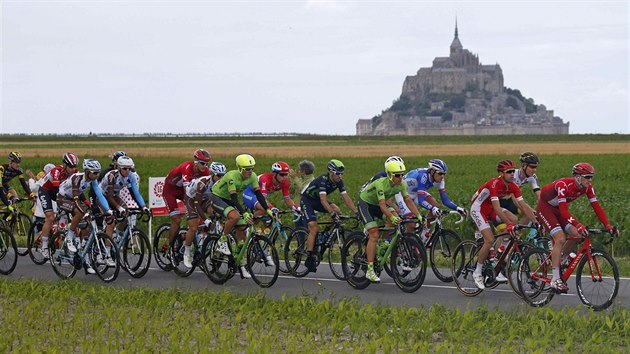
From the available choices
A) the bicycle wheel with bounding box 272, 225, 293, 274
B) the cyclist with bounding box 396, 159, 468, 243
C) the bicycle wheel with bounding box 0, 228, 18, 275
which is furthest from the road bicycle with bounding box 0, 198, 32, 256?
the cyclist with bounding box 396, 159, 468, 243

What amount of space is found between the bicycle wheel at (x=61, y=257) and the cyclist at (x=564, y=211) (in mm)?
7503

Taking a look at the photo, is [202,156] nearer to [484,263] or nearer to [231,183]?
[231,183]

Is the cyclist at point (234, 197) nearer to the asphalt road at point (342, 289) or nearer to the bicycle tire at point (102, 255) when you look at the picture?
the asphalt road at point (342, 289)

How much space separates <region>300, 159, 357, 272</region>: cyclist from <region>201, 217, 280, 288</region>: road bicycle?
88cm

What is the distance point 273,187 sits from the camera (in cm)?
1752

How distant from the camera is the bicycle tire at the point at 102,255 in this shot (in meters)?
15.5

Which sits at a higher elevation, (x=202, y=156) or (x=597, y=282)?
(x=202, y=156)

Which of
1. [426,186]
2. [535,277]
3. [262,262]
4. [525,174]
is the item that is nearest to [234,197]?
[262,262]

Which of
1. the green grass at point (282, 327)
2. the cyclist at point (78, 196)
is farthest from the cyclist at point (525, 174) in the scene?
the cyclist at point (78, 196)

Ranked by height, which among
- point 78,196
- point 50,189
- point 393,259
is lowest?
point 393,259

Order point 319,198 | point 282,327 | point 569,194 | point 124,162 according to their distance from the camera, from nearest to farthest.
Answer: point 282,327 < point 569,194 < point 124,162 < point 319,198

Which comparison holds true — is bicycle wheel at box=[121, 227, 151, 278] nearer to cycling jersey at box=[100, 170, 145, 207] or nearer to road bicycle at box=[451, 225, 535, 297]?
cycling jersey at box=[100, 170, 145, 207]

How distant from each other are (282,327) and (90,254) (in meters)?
5.61

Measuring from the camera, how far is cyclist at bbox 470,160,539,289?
13.5 metres
